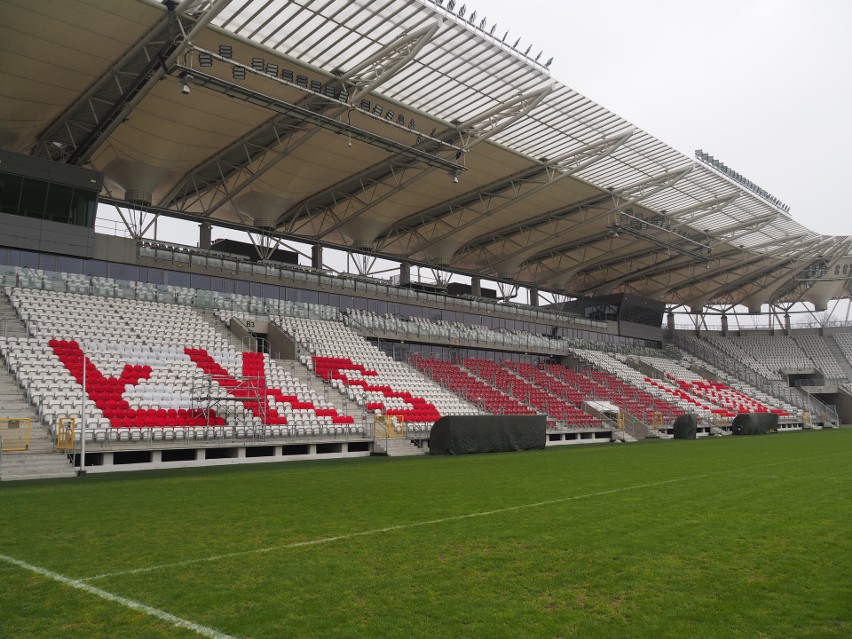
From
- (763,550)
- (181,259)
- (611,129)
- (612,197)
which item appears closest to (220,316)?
(181,259)

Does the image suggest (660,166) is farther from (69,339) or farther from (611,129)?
(69,339)

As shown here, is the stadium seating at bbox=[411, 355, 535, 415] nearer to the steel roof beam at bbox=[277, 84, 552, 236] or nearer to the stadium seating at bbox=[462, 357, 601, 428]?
the stadium seating at bbox=[462, 357, 601, 428]

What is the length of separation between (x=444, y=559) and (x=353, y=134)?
24518 millimetres

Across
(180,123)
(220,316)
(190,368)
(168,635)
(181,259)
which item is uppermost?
(180,123)

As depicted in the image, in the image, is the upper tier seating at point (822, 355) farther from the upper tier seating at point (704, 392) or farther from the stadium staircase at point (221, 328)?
the stadium staircase at point (221, 328)

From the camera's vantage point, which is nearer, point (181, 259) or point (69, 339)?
point (69, 339)

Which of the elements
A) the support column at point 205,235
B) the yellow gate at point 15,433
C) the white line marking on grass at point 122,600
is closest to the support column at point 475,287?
the support column at point 205,235

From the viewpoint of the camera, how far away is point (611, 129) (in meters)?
33.9

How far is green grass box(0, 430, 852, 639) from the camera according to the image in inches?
197

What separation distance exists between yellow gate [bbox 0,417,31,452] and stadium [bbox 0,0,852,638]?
66mm

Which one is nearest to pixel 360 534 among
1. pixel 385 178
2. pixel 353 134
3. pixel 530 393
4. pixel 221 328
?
pixel 353 134

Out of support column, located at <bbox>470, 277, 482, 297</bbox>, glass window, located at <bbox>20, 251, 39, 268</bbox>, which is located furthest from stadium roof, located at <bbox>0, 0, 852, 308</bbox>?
glass window, located at <bbox>20, 251, 39, 268</bbox>

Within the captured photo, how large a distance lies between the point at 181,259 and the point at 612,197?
1036 inches

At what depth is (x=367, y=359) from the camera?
3331 centimetres
